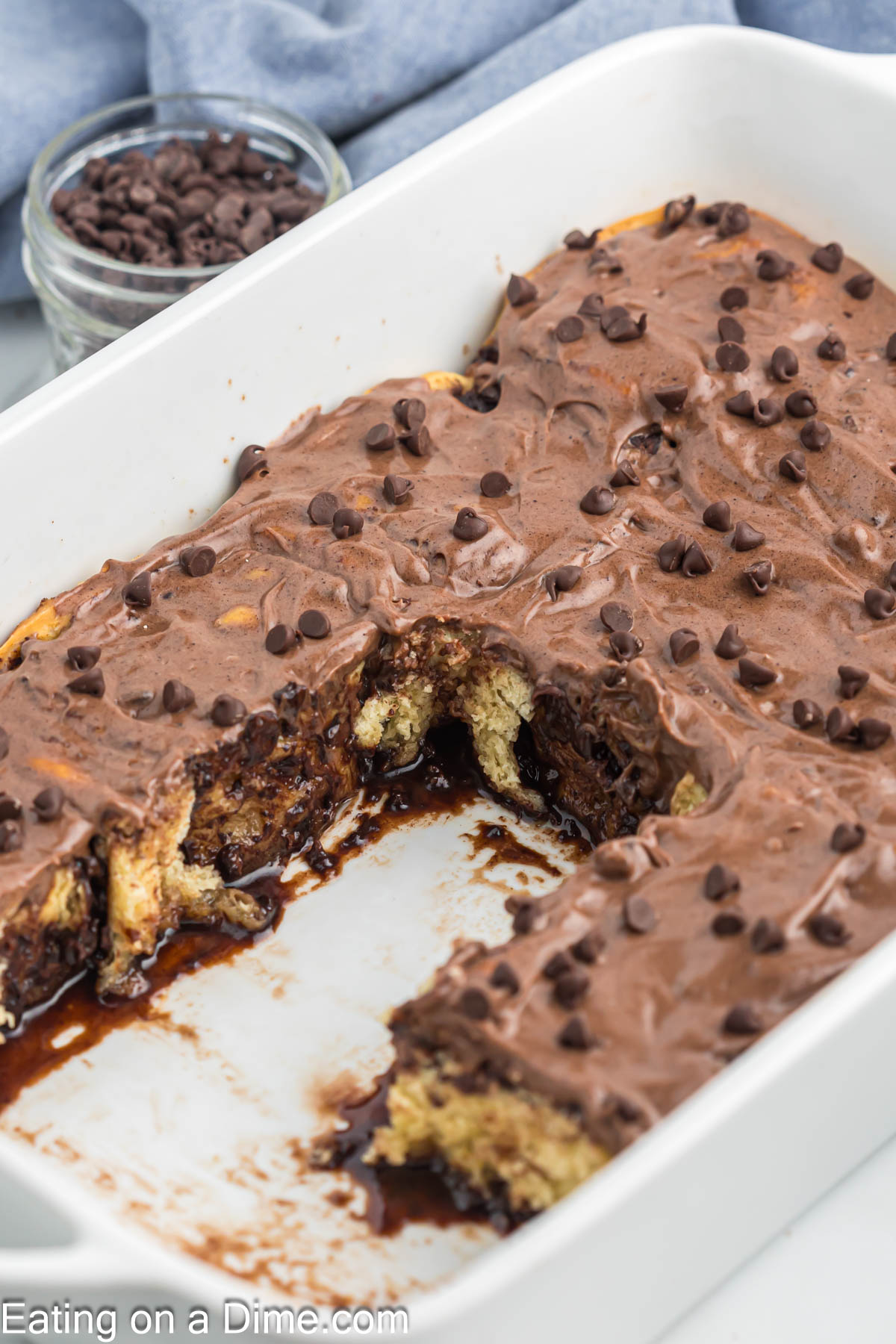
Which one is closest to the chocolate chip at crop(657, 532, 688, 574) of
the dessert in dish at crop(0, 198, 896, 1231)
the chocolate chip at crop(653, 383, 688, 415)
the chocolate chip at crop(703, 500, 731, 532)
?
the dessert in dish at crop(0, 198, 896, 1231)

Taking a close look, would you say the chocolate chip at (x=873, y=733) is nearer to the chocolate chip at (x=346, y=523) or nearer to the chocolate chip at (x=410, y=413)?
the chocolate chip at (x=346, y=523)

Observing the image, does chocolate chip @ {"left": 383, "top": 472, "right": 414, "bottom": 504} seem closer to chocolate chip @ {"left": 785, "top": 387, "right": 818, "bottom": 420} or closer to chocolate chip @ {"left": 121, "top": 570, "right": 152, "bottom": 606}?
chocolate chip @ {"left": 121, "top": 570, "right": 152, "bottom": 606}

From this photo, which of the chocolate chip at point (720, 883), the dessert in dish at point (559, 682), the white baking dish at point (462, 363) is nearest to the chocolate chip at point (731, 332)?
the dessert in dish at point (559, 682)

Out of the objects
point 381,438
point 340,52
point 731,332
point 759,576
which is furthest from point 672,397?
point 340,52

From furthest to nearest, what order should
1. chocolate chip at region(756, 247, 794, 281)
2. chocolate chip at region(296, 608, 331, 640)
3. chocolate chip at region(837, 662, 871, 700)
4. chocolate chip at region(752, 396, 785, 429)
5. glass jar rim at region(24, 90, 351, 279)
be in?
glass jar rim at region(24, 90, 351, 279)
chocolate chip at region(756, 247, 794, 281)
chocolate chip at region(752, 396, 785, 429)
chocolate chip at region(296, 608, 331, 640)
chocolate chip at region(837, 662, 871, 700)

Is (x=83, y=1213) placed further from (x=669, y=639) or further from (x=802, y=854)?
(x=669, y=639)

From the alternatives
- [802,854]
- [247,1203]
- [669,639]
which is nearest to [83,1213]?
[247,1203]
